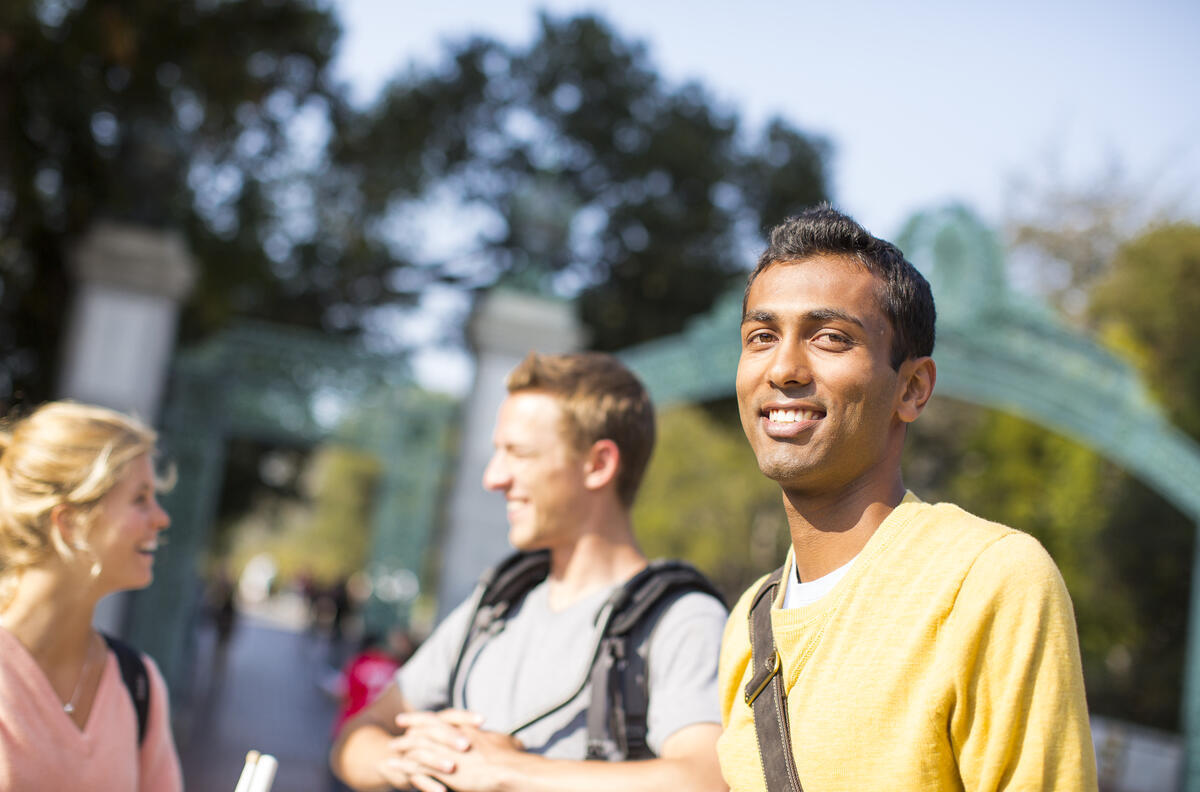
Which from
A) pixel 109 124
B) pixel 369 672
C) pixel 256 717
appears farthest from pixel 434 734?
pixel 256 717

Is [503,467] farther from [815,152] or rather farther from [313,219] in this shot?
[815,152]

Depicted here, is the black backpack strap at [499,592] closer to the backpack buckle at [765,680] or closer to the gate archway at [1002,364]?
the backpack buckle at [765,680]

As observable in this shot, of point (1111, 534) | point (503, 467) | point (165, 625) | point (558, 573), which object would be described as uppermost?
point (1111, 534)

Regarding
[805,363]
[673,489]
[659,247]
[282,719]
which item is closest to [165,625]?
[282,719]

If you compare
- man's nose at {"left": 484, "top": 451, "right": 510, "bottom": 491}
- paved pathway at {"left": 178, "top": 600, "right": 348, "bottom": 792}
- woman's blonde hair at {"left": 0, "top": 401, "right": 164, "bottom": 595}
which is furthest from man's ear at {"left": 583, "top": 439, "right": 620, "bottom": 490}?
paved pathway at {"left": 178, "top": 600, "right": 348, "bottom": 792}

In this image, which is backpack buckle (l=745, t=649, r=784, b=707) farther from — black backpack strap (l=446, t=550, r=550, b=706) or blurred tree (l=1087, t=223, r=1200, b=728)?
blurred tree (l=1087, t=223, r=1200, b=728)

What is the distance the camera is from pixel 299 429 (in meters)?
7.46

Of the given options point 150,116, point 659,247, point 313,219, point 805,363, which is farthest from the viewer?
point 659,247

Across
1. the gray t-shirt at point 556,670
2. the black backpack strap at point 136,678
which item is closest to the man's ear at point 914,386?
the gray t-shirt at point 556,670

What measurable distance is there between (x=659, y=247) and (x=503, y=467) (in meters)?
12.1

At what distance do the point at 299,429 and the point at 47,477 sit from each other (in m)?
5.41

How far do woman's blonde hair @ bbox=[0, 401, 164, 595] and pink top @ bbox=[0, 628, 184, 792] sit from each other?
0.61 ft

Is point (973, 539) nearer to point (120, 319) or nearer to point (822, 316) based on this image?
point (822, 316)

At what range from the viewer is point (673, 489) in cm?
2400
